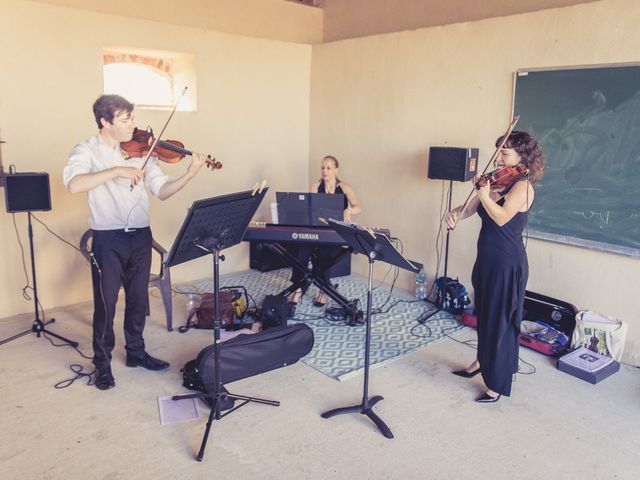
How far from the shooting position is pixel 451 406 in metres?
3.20

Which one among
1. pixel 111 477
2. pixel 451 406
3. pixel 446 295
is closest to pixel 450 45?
pixel 446 295

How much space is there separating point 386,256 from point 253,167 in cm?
313

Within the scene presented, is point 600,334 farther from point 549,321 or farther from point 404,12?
point 404,12

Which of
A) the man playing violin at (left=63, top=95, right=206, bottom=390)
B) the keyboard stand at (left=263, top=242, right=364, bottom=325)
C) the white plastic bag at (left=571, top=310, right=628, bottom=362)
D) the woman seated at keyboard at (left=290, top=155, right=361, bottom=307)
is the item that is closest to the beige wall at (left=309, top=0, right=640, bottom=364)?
the white plastic bag at (left=571, top=310, right=628, bottom=362)

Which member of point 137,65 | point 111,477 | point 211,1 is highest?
point 211,1

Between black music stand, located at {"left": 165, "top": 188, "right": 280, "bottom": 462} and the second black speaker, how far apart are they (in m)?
1.94

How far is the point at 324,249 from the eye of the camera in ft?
15.6

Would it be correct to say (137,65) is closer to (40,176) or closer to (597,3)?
(40,176)

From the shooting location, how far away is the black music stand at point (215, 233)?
2604mm

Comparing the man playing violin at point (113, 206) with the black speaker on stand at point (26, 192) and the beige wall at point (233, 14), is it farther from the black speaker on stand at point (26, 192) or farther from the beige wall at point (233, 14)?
the beige wall at point (233, 14)

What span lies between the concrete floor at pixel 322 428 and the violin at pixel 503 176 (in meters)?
1.28

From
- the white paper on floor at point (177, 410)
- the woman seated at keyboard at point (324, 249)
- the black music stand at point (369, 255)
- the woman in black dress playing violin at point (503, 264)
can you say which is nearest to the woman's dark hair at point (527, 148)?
the woman in black dress playing violin at point (503, 264)

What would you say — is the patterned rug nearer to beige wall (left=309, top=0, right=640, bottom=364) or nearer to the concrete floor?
the concrete floor

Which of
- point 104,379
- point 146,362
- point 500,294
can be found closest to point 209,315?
point 146,362
